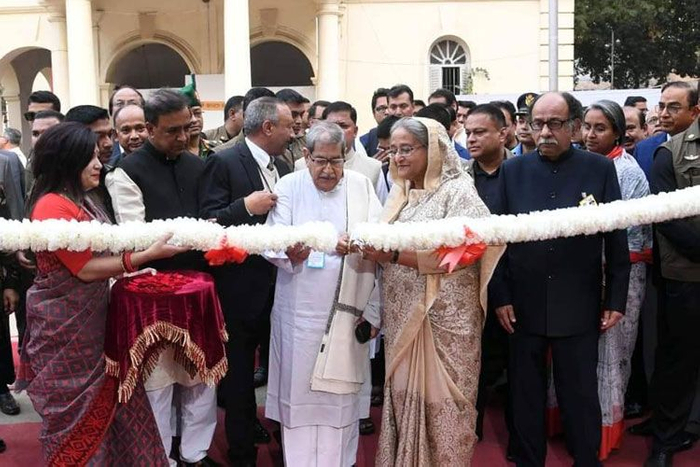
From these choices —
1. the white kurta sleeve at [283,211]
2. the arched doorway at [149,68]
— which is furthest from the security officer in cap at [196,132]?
the arched doorway at [149,68]

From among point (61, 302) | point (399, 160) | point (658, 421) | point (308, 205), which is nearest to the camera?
point (61, 302)

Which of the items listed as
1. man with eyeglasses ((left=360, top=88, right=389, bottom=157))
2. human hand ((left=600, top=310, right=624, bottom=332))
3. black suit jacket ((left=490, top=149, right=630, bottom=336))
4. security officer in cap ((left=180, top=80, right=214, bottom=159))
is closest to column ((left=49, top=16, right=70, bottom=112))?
man with eyeglasses ((left=360, top=88, right=389, bottom=157))

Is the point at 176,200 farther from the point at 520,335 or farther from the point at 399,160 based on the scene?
the point at 520,335

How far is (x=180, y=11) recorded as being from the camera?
19391 mm

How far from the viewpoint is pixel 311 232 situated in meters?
3.49

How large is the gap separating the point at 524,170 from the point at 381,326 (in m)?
1.17

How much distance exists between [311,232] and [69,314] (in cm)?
121

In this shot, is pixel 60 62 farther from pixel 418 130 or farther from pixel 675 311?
pixel 675 311

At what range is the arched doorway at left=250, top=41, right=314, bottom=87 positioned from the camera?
22.5 metres

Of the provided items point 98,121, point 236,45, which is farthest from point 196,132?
point 236,45

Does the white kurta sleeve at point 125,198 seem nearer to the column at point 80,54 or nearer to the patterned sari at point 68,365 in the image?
the patterned sari at point 68,365

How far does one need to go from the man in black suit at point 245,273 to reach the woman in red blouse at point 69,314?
769 mm

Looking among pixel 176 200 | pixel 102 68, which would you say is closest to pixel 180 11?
pixel 102 68

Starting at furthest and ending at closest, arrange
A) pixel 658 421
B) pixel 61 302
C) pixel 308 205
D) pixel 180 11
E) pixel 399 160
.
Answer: pixel 180 11
pixel 658 421
pixel 308 205
pixel 399 160
pixel 61 302
